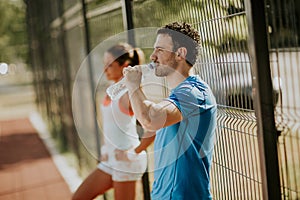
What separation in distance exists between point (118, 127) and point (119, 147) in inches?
6.1

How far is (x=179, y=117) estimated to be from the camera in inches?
97.7

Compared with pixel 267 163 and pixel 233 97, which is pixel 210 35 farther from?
pixel 267 163

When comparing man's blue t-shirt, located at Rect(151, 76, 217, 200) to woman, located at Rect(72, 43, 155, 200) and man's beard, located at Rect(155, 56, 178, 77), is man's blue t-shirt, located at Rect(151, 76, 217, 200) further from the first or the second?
woman, located at Rect(72, 43, 155, 200)

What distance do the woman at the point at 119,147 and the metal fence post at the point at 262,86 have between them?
56.3 inches

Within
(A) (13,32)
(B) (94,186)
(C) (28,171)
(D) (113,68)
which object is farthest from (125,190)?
(A) (13,32)

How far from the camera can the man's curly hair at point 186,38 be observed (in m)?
2.71

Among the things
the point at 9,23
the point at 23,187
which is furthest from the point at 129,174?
the point at 9,23

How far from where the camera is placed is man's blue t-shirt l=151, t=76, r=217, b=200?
2.54 m

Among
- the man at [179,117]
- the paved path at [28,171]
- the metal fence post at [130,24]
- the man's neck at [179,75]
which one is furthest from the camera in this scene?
the paved path at [28,171]

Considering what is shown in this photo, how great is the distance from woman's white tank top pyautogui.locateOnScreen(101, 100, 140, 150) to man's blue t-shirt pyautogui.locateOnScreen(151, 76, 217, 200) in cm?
121

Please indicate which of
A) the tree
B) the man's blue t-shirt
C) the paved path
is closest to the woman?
the man's blue t-shirt

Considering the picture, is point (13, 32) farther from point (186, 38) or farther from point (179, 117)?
point (179, 117)

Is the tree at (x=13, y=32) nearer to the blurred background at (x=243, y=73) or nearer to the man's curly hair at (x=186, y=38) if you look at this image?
the blurred background at (x=243, y=73)

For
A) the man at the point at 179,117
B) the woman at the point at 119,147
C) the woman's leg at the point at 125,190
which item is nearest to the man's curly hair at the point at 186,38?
the man at the point at 179,117
